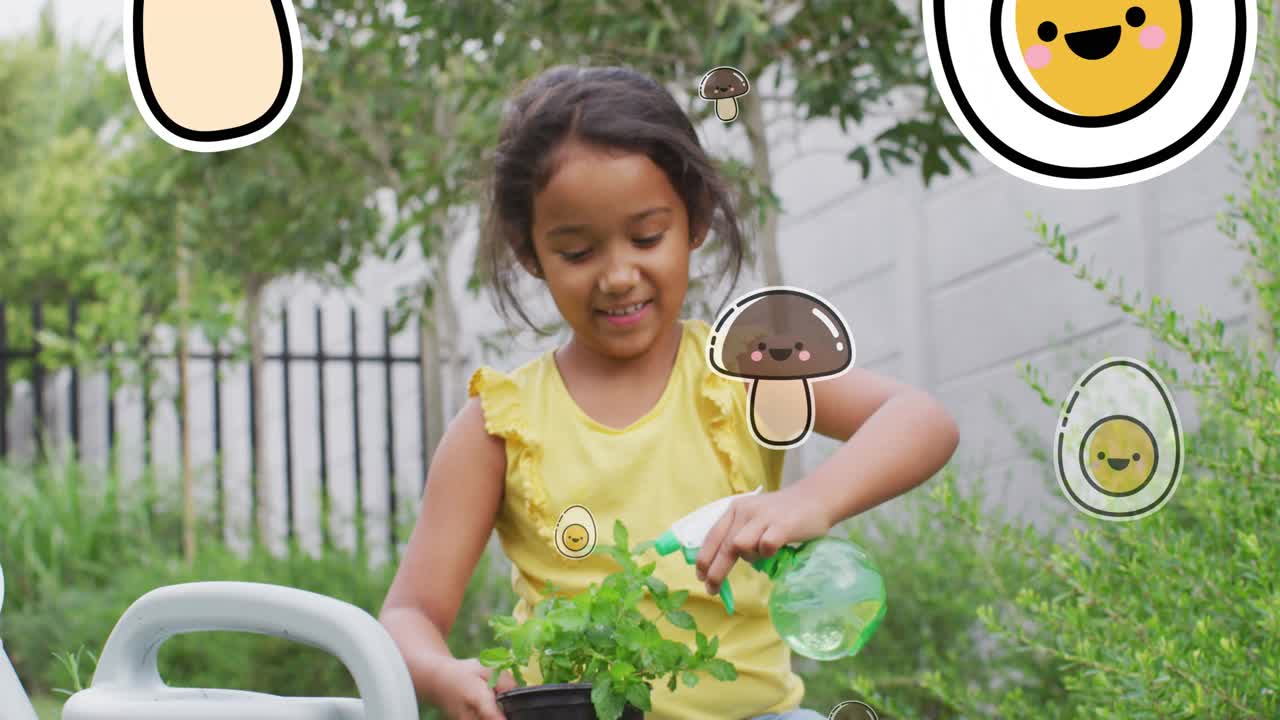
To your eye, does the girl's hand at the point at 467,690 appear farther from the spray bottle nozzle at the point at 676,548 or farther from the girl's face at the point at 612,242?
the girl's face at the point at 612,242

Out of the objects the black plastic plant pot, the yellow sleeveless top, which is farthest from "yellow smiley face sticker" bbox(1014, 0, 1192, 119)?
the black plastic plant pot

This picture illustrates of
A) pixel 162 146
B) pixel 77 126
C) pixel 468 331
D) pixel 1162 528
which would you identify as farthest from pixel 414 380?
pixel 77 126

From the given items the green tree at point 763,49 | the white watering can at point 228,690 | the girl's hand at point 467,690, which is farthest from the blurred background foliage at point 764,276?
the girl's hand at point 467,690

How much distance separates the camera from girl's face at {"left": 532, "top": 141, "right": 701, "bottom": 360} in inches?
35.9

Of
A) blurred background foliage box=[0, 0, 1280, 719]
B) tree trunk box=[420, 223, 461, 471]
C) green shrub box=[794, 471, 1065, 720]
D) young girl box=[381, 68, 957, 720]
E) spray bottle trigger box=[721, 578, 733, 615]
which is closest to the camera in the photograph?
spray bottle trigger box=[721, 578, 733, 615]

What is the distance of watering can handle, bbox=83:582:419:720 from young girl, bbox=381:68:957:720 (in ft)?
0.45

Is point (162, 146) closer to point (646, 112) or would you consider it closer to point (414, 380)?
point (414, 380)


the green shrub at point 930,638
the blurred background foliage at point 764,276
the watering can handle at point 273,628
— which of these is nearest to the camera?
the watering can handle at point 273,628

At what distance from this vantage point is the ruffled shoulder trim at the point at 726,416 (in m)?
0.99

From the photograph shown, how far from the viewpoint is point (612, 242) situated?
0.91 m

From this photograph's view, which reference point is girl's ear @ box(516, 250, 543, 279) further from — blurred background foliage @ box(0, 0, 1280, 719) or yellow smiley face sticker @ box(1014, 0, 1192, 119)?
yellow smiley face sticker @ box(1014, 0, 1192, 119)

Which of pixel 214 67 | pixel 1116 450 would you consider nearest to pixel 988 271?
pixel 1116 450

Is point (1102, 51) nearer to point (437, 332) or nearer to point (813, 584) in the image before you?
point (813, 584)

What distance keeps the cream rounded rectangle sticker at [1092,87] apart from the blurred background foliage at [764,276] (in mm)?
174
